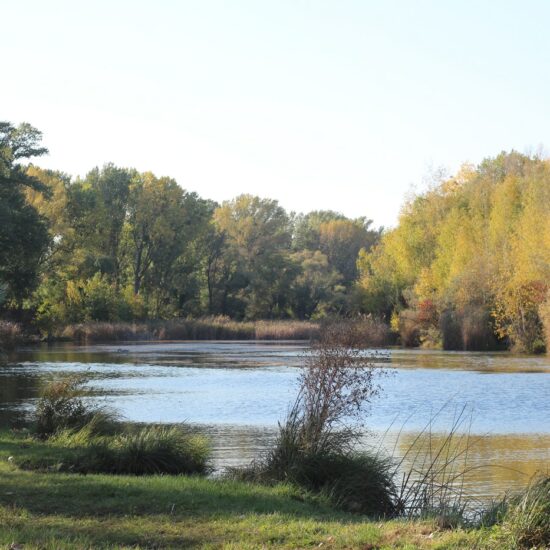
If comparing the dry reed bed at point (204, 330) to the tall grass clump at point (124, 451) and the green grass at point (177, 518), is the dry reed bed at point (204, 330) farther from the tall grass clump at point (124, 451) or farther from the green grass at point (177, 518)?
the green grass at point (177, 518)

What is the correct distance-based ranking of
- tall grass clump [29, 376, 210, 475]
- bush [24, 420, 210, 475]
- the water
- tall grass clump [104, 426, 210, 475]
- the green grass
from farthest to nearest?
the water < tall grass clump [104, 426, 210, 475] < tall grass clump [29, 376, 210, 475] < bush [24, 420, 210, 475] < the green grass

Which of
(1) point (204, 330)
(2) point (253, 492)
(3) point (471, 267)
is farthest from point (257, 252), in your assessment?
(2) point (253, 492)

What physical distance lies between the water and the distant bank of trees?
519 centimetres

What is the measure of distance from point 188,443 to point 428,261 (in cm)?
6776

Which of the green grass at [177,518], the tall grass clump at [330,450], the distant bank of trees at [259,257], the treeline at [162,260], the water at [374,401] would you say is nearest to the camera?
the green grass at [177,518]

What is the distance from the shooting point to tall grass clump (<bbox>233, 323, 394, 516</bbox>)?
11812mm

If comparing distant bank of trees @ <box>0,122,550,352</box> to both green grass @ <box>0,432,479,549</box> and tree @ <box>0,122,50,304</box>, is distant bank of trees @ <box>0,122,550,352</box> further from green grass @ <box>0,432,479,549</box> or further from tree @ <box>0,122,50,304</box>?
green grass @ <box>0,432,479,549</box>

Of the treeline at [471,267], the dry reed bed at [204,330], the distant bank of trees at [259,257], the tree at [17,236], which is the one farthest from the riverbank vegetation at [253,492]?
the dry reed bed at [204,330]

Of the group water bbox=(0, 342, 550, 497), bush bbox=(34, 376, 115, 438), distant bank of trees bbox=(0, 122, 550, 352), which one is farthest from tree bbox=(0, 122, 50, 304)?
bush bbox=(34, 376, 115, 438)

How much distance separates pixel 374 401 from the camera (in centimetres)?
2714

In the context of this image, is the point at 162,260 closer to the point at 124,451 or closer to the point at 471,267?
the point at 471,267

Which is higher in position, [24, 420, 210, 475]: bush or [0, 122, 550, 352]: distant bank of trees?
[0, 122, 550, 352]: distant bank of trees

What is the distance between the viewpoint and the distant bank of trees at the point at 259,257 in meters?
58.0

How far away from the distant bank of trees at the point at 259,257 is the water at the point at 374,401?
17.0 feet
